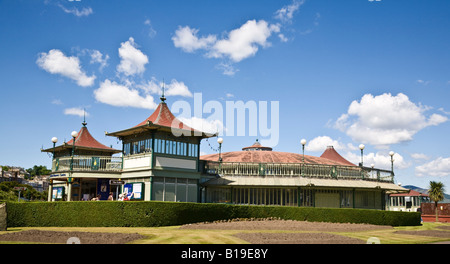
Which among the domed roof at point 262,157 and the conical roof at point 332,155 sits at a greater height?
the conical roof at point 332,155

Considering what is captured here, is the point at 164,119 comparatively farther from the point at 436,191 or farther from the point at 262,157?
the point at 436,191

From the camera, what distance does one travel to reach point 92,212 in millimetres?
26531

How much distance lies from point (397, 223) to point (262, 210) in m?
11.6

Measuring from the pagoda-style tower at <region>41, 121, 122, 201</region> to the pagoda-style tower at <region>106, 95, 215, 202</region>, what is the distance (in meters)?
1.90

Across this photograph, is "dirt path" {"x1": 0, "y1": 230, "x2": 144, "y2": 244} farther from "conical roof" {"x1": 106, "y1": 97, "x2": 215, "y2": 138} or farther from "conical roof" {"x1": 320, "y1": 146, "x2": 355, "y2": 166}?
"conical roof" {"x1": 320, "y1": 146, "x2": 355, "y2": 166}

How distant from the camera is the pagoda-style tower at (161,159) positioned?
32.3 m

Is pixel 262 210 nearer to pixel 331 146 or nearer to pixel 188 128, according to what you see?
pixel 188 128

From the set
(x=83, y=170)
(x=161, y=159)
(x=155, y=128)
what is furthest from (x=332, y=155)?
(x=83, y=170)

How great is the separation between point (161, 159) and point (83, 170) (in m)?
7.25

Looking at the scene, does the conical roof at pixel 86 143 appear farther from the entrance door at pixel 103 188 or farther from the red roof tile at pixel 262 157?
the red roof tile at pixel 262 157

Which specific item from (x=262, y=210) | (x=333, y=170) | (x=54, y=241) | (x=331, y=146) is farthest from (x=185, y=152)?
(x=331, y=146)

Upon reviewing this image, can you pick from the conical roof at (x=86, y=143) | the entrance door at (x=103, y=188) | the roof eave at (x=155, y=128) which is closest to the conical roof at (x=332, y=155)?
the conical roof at (x=86, y=143)

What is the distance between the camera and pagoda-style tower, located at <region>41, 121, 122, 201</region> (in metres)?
34.8

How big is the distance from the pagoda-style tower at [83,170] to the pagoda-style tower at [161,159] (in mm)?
1902
